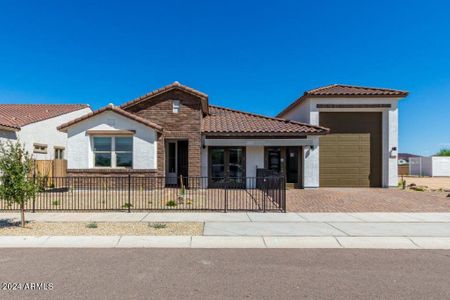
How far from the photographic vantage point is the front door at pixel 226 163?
55.9 ft

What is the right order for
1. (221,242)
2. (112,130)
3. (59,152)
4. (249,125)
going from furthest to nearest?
(59,152), (249,125), (112,130), (221,242)

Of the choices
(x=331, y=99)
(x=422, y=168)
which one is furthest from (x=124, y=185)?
(x=422, y=168)

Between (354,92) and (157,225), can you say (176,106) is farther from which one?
(354,92)

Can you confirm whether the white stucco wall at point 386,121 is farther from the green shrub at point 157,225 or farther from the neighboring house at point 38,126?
the neighboring house at point 38,126

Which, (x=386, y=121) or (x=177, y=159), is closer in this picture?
(x=177, y=159)

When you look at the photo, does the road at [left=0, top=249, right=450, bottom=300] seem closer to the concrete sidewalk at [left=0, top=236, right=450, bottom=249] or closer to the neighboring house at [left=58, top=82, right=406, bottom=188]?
the concrete sidewalk at [left=0, top=236, right=450, bottom=249]

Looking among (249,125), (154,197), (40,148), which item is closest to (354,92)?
(249,125)

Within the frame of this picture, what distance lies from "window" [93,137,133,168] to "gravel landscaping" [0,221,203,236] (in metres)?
6.98

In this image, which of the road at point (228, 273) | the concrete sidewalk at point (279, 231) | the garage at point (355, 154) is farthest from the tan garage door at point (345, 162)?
the road at point (228, 273)

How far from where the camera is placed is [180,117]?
1631 cm

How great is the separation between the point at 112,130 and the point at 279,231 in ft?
35.3

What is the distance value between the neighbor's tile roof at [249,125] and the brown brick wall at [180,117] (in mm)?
799

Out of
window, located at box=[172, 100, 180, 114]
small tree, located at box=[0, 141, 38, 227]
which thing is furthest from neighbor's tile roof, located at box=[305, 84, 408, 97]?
small tree, located at box=[0, 141, 38, 227]

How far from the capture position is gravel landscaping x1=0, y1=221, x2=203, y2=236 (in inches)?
293
